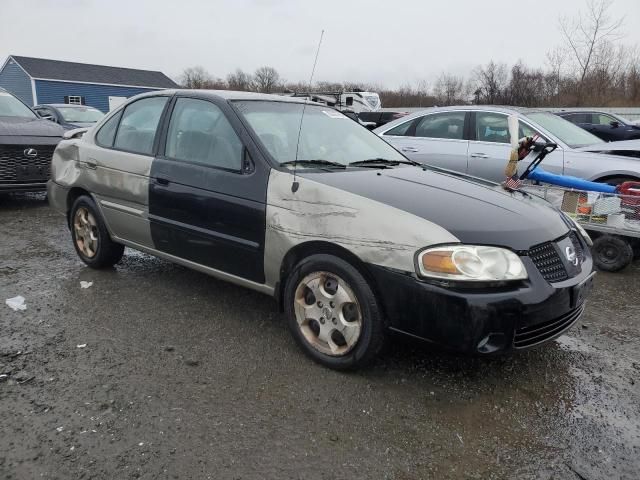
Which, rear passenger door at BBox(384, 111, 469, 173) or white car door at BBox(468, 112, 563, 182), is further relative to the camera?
rear passenger door at BBox(384, 111, 469, 173)

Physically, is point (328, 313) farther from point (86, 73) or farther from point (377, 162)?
point (86, 73)

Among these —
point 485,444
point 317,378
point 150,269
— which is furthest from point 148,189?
point 485,444

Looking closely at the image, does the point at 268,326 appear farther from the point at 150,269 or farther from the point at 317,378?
the point at 150,269

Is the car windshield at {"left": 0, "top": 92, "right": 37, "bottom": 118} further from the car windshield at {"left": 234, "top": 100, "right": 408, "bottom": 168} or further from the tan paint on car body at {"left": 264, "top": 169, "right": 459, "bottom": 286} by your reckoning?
the tan paint on car body at {"left": 264, "top": 169, "right": 459, "bottom": 286}

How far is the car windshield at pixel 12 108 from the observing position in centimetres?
856

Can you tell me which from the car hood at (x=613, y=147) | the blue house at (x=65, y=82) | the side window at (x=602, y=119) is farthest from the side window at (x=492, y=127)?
the blue house at (x=65, y=82)

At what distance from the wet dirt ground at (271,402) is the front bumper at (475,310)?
0.40 meters

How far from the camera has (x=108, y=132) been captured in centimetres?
455

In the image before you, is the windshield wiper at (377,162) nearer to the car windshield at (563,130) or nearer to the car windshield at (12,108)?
the car windshield at (563,130)

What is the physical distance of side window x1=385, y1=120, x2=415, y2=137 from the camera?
758cm

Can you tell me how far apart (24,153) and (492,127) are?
662 centimetres

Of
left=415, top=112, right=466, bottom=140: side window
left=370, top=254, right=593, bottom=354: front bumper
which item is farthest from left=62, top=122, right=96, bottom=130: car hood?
left=370, top=254, right=593, bottom=354: front bumper

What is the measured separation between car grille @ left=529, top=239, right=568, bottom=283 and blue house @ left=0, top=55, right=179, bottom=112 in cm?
3806

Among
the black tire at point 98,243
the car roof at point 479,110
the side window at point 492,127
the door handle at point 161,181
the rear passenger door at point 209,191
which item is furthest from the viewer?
the car roof at point 479,110
